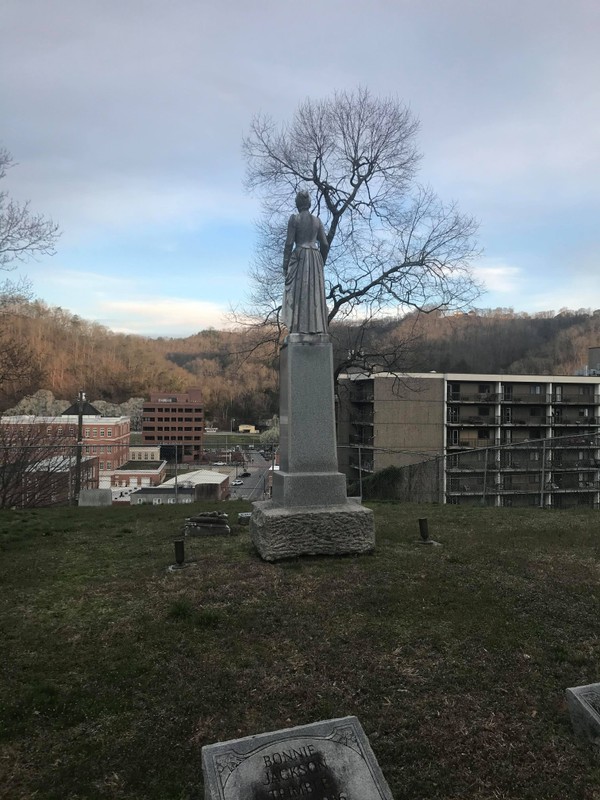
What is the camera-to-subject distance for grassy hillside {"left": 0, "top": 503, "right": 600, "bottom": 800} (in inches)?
109

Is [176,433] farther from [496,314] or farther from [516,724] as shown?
[516,724]

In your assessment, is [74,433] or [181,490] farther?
[181,490]

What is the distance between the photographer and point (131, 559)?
6.72m

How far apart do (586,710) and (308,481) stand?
13.4 ft

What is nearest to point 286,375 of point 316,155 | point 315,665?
point 315,665

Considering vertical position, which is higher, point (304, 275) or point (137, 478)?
point (304, 275)

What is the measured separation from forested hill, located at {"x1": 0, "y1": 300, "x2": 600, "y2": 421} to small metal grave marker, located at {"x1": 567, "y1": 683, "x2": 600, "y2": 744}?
1344 centimetres

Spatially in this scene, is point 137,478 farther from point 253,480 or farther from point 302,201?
point 302,201

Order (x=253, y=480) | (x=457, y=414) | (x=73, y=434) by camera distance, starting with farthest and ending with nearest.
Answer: (x=253, y=480) → (x=457, y=414) → (x=73, y=434)

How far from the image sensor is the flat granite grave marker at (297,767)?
87.7 inches

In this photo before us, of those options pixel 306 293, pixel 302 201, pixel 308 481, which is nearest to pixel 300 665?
pixel 308 481

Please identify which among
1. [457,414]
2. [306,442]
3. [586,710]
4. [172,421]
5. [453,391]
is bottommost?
[172,421]

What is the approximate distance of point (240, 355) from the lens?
55.8 feet

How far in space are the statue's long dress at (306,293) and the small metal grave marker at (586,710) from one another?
202 inches
